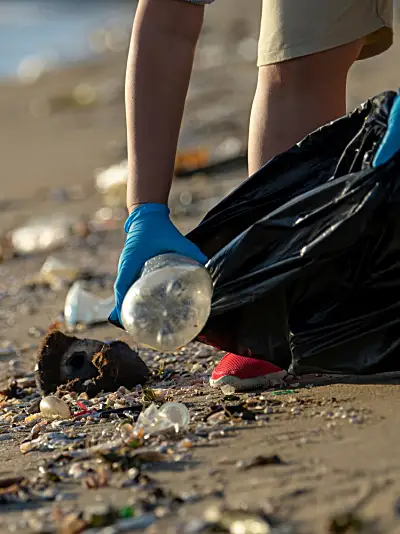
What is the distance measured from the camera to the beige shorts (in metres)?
2.62

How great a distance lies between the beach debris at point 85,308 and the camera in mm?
3682

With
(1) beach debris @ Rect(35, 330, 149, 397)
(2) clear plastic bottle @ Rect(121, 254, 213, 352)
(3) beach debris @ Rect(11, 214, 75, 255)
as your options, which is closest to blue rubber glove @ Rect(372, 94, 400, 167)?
(2) clear plastic bottle @ Rect(121, 254, 213, 352)

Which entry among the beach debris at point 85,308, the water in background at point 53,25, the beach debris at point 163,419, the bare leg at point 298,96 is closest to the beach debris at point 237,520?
the beach debris at point 163,419

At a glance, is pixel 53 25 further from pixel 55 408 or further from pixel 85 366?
pixel 55 408

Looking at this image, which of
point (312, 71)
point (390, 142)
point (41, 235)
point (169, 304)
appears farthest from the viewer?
point (41, 235)

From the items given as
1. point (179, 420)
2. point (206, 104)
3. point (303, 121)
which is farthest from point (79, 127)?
point (179, 420)

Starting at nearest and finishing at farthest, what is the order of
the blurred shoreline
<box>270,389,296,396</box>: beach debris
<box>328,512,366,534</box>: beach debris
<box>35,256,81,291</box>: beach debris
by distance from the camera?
<box>328,512,366,534</box>: beach debris
<box>270,389,296,396</box>: beach debris
<box>35,256,81,291</box>: beach debris
the blurred shoreline

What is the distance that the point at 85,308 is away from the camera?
372cm

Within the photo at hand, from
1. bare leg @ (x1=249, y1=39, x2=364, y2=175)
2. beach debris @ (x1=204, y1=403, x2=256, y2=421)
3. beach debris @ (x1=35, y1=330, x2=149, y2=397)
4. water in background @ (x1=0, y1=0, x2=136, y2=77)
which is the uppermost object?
water in background @ (x1=0, y1=0, x2=136, y2=77)

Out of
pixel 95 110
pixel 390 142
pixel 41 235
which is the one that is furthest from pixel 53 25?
pixel 390 142

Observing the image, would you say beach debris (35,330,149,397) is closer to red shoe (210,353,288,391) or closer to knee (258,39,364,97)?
red shoe (210,353,288,391)

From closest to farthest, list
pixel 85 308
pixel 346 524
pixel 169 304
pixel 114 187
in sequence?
pixel 346 524 → pixel 169 304 → pixel 85 308 → pixel 114 187

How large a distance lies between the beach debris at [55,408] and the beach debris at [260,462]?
74cm

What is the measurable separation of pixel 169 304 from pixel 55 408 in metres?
0.48
